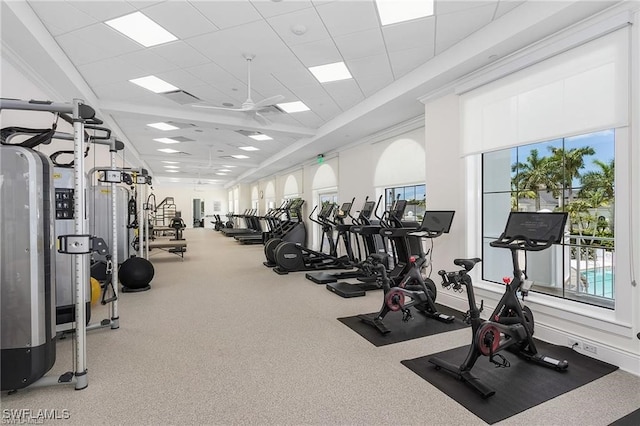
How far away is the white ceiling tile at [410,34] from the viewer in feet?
11.4

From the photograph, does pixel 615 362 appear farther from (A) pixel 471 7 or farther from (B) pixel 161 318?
(B) pixel 161 318

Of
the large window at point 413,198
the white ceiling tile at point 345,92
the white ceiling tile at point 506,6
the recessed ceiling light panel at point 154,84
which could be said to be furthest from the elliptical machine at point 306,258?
the white ceiling tile at point 506,6

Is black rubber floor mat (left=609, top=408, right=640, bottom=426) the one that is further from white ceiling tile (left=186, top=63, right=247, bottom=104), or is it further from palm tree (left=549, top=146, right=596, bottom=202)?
white ceiling tile (left=186, top=63, right=247, bottom=104)

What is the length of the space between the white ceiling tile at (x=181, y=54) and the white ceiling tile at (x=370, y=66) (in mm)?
2043

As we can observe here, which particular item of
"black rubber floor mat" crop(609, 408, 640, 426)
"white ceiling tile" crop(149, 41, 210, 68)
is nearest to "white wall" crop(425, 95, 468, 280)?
"black rubber floor mat" crop(609, 408, 640, 426)

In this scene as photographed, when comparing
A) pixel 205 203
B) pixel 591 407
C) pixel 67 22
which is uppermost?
pixel 67 22

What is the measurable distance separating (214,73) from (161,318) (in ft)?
11.7

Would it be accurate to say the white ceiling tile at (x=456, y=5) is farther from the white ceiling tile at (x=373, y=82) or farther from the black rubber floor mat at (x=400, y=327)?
the black rubber floor mat at (x=400, y=327)

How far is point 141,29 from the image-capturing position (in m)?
3.55

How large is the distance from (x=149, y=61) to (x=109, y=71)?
0.77 meters

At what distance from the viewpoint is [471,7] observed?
10.4 feet

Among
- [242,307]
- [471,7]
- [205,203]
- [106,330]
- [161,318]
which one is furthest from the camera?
[205,203]

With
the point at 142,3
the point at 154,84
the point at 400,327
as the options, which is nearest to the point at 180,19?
the point at 142,3

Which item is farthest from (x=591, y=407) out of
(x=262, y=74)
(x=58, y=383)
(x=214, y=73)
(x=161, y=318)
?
(x=214, y=73)
